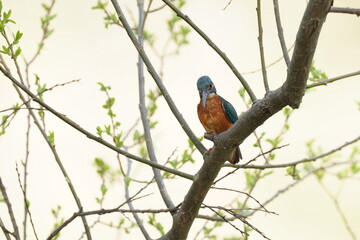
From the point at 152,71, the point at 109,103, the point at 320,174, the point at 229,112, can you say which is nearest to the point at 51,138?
the point at 109,103

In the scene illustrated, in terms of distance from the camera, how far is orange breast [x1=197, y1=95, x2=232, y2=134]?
449 cm

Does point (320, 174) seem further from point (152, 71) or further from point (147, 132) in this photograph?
point (152, 71)

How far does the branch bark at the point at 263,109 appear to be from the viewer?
2.40 metres

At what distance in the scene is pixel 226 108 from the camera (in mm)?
4559

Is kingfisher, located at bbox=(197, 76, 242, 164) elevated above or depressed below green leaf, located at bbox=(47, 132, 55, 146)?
above

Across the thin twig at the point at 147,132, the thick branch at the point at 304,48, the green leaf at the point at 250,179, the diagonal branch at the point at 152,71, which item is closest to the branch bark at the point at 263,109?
the thick branch at the point at 304,48

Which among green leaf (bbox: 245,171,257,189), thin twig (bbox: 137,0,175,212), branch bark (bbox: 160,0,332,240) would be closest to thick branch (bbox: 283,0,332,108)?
branch bark (bbox: 160,0,332,240)

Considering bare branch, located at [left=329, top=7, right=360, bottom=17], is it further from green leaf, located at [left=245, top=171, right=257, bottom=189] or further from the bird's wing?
green leaf, located at [left=245, top=171, right=257, bottom=189]

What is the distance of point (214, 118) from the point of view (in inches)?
177

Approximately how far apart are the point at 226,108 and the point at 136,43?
4.52 ft

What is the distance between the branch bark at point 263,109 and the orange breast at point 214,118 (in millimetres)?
1265

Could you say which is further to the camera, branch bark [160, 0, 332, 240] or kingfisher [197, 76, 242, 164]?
kingfisher [197, 76, 242, 164]

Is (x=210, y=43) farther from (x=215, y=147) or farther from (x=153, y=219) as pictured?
(x=153, y=219)

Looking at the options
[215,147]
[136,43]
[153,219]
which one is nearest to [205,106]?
[153,219]
